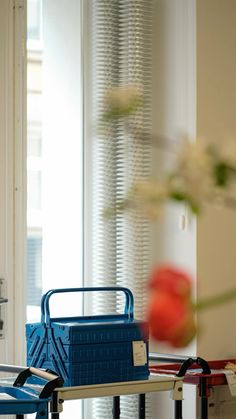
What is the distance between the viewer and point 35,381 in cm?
305

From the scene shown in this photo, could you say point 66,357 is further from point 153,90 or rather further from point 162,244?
point 153,90

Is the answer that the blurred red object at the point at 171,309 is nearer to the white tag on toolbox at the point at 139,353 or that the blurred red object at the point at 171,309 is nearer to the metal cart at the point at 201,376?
the white tag on toolbox at the point at 139,353

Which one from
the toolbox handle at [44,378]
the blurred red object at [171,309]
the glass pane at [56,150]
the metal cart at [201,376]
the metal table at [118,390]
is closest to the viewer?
the blurred red object at [171,309]

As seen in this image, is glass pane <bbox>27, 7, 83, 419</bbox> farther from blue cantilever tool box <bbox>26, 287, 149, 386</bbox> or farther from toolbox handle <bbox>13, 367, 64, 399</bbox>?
toolbox handle <bbox>13, 367, 64, 399</bbox>

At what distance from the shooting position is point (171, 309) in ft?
1.18

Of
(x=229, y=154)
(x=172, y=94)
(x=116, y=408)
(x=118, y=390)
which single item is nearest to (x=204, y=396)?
(x=116, y=408)

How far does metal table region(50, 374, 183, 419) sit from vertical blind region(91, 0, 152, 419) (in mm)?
730

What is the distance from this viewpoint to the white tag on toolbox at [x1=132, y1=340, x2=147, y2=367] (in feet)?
10.4

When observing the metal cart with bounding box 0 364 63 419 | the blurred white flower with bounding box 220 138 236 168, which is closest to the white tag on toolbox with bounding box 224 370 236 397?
the metal cart with bounding box 0 364 63 419

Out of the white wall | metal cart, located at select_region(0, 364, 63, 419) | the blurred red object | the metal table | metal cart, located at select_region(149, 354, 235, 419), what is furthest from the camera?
the white wall

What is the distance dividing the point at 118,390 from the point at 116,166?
131 centimetres

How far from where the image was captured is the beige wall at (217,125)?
4043mm

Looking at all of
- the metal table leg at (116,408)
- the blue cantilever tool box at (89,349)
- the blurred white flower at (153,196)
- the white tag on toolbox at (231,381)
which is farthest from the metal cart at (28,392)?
the blurred white flower at (153,196)

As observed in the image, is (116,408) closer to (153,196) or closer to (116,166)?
(116,166)
